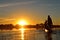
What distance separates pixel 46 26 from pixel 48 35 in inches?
21.7

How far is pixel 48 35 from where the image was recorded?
25.0 feet

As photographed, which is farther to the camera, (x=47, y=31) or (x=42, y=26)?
(x=42, y=26)

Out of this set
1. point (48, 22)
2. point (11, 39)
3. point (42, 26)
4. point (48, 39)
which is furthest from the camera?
point (11, 39)

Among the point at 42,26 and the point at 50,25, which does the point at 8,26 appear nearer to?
the point at 42,26

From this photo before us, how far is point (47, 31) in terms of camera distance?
25.1 ft

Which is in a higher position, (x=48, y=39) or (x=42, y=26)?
(x=42, y=26)

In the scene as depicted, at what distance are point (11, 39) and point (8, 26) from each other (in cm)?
513

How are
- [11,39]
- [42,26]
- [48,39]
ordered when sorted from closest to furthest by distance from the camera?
[48,39], [42,26], [11,39]

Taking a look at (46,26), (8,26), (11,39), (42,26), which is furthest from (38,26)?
(11,39)

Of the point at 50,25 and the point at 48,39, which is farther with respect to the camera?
the point at 50,25

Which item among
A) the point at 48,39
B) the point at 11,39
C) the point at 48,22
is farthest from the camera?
the point at 11,39

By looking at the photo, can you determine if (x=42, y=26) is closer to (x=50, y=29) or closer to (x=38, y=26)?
(x=38, y=26)

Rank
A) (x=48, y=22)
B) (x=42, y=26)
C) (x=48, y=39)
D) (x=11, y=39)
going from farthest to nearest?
(x=11, y=39), (x=42, y=26), (x=48, y=22), (x=48, y=39)

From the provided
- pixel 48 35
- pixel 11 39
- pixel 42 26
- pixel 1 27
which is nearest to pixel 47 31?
pixel 48 35
